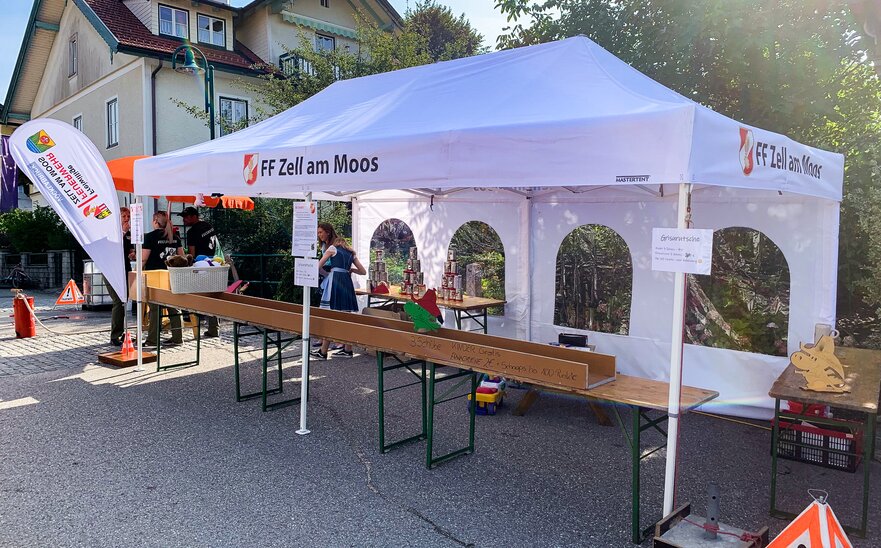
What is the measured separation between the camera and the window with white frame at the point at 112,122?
672 inches

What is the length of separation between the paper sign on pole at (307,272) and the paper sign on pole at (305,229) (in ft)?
0.21

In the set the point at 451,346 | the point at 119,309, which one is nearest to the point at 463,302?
the point at 451,346

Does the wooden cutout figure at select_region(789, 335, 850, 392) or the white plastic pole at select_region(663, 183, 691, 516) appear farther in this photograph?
the wooden cutout figure at select_region(789, 335, 850, 392)

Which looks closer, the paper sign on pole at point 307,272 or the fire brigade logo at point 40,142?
the paper sign on pole at point 307,272

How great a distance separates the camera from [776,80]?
7883mm

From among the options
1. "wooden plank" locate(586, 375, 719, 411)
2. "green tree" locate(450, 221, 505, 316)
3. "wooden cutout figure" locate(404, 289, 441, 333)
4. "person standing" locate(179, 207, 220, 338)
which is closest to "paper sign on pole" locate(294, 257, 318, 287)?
"wooden cutout figure" locate(404, 289, 441, 333)

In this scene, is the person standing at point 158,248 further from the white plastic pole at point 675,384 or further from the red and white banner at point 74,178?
the white plastic pole at point 675,384

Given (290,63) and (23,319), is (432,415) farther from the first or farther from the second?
(290,63)

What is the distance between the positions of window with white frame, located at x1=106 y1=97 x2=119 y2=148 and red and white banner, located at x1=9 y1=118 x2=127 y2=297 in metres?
11.1

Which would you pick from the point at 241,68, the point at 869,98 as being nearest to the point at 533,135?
the point at 869,98

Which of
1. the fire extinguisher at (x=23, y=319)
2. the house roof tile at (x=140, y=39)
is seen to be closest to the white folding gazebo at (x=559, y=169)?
the fire extinguisher at (x=23, y=319)

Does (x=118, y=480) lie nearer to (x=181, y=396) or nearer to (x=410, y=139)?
(x=181, y=396)

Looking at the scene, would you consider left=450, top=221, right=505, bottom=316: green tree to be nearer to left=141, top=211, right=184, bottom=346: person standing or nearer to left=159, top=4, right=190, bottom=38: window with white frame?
left=141, top=211, right=184, bottom=346: person standing

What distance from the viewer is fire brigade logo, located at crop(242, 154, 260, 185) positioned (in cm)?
501
